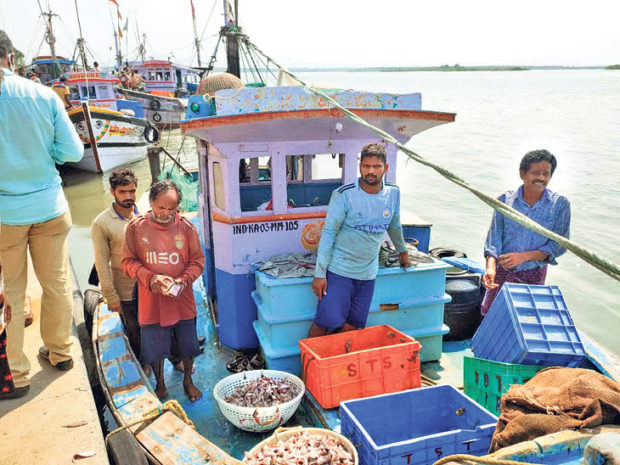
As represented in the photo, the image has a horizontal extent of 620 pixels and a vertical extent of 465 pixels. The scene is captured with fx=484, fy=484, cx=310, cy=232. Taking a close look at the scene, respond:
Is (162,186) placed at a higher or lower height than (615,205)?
higher

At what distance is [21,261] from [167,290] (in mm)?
963

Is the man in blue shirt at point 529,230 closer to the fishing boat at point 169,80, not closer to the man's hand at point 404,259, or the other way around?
the man's hand at point 404,259

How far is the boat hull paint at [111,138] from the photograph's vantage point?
62.7 feet

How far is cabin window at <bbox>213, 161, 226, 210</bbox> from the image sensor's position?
15.5ft

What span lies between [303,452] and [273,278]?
1.56m

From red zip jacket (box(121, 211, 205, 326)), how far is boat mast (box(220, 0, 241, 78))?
5.17 m

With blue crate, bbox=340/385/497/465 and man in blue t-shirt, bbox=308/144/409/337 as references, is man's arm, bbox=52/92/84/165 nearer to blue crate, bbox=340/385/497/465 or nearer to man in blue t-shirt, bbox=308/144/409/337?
man in blue t-shirt, bbox=308/144/409/337

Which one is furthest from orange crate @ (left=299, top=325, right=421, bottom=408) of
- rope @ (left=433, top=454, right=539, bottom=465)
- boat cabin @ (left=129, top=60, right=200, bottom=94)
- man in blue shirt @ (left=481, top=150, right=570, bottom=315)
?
boat cabin @ (left=129, top=60, right=200, bottom=94)

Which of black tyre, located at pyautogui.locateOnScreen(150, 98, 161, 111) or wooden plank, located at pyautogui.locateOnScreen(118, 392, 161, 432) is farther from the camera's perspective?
black tyre, located at pyautogui.locateOnScreen(150, 98, 161, 111)

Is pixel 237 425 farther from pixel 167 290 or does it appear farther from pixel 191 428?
pixel 167 290

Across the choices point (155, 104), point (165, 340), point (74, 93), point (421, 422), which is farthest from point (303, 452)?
point (155, 104)

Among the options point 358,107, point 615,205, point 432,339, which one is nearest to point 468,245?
point 615,205

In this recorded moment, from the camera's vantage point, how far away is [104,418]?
474cm

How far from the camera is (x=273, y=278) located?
4258mm
